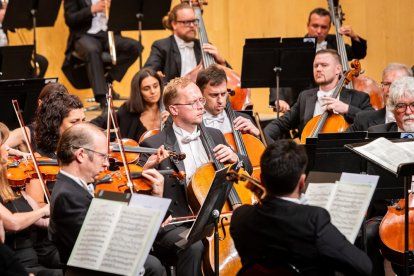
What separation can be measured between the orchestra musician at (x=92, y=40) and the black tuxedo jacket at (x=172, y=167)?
11.9ft

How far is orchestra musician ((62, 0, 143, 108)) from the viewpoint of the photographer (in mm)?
8180

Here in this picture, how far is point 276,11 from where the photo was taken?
893 cm

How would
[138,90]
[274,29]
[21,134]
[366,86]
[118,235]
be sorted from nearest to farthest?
[118,235] → [21,134] → [138,90] → [366,86] → [274,29]

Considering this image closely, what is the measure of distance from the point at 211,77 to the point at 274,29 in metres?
4.02

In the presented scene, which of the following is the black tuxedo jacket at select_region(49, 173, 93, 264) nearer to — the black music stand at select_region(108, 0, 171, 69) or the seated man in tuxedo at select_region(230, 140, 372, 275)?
the seated man in tuxedo at select_region(230, 140, 372, 275)

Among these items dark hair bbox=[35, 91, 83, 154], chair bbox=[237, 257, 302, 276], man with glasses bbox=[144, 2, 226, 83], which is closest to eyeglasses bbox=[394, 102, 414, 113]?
dark hair bbox=[35, 91, 83, 154]

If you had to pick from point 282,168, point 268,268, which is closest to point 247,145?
point 282,168

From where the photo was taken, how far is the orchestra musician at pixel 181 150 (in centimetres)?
419

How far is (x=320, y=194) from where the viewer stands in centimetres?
335

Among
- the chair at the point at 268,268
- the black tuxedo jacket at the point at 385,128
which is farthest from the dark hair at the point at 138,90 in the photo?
the chair at the point at 268,268

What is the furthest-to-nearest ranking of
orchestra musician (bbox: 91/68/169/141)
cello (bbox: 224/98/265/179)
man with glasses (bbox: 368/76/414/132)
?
1. orchestra musician (bbox: 91/68/169/141)
2. cello (bbox: 224/98/265/179)
3. man with glasses (bbox: 368/76/414/132)

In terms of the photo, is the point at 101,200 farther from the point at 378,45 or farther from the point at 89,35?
the point at 378,45

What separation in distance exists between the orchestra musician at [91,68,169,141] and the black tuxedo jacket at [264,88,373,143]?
833mm

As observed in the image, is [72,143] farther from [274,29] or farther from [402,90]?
[274,29]
